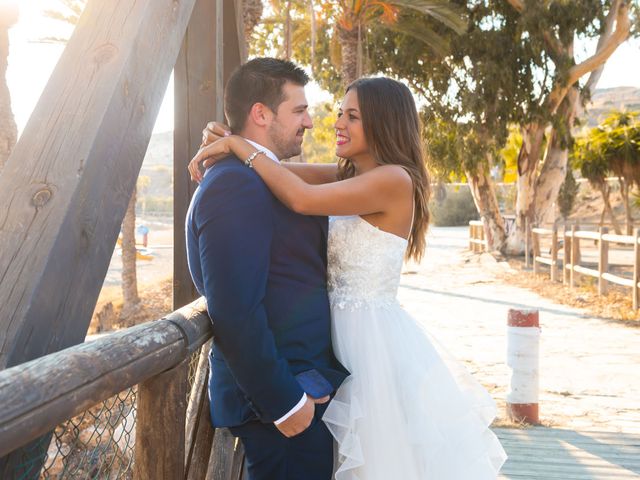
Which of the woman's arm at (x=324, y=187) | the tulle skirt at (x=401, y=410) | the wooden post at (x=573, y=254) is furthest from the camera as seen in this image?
the wooden post at (x=573, y=254)

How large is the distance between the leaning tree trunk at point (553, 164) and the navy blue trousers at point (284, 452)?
22.5 m

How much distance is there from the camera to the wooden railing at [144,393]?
114 centimetres

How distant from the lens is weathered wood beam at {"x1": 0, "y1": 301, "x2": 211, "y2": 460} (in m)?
1.11

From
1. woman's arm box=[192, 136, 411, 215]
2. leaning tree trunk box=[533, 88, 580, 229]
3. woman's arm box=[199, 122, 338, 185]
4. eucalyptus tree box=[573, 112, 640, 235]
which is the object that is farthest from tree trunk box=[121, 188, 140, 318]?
eucalyptus tree box=[573, 112, 640, 235]

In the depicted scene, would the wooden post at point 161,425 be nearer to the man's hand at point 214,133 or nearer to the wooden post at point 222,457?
the wooden post at point 222,457

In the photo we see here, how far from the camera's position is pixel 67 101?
1675 mm

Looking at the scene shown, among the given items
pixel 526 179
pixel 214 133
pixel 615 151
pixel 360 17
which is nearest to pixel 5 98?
pixel 214 133

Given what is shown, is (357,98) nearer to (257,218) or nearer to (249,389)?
(257,218)

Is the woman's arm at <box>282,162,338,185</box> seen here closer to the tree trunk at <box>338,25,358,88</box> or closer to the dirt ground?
the dirt ground

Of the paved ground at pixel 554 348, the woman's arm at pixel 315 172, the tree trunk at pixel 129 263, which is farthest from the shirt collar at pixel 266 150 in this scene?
the tree trunk at pixel 129 263

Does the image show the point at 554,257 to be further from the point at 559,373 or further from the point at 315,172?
the point at 315,172

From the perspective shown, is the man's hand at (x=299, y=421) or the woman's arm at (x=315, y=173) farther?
the woman's arm at (x=315, y=173)

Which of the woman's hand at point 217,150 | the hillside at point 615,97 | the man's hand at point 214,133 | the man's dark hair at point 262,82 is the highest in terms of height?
the hillside at point 615,97

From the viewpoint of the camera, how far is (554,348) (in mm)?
9703
